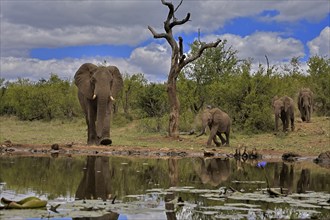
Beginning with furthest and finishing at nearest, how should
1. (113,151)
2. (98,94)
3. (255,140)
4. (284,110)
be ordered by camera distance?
1. (284,110)
2. (255,140)
3. (98,94)
4. (113,151)

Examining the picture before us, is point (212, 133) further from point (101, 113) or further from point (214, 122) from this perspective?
point (101, 113)

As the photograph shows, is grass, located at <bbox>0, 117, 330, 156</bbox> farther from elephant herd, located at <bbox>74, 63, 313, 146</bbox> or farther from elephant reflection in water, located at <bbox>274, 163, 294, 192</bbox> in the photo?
elephant reflection in water, located at <bbox>274, 163, 294, 192</bbox>

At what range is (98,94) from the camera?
879 inches

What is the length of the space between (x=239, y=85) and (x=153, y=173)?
1845 centimetres

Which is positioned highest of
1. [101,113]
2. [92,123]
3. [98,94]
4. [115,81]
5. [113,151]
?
[115,81]

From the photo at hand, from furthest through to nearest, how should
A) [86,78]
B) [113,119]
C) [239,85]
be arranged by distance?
[113,119], [239,85], [86,78]

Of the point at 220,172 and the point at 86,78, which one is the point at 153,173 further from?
the point at 86,78

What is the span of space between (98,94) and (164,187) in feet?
32.3

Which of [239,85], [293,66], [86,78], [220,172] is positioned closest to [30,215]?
[220,172]

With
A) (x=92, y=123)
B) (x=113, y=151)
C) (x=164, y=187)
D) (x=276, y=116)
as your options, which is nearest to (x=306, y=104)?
(x=276, y=116)

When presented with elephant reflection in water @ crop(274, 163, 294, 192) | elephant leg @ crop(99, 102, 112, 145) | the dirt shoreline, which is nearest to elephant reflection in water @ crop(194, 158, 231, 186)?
elephant reflection in water @ crop(274, 163, 294, 192)

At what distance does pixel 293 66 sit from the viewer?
198 feet

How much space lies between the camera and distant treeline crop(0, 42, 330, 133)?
33.5 m

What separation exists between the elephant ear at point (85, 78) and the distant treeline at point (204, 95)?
11841 millimetres
